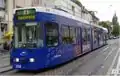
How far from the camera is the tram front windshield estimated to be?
576 inches

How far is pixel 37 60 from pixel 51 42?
1485mm

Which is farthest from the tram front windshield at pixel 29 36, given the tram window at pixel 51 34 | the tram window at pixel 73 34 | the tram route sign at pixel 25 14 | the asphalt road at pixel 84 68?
the tram window at pixel 73 34

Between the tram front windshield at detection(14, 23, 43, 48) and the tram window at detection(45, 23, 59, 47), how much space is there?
551 mm

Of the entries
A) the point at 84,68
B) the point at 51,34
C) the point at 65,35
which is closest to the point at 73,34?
the point at 65,35

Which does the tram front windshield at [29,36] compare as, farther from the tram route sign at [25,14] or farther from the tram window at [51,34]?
the tram window at [51,34]

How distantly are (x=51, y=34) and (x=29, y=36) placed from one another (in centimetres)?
135

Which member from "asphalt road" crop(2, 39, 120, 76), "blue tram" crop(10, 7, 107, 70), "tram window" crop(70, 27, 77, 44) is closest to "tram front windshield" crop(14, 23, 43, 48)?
"blue tram" crop(10, 7, 107, 70)

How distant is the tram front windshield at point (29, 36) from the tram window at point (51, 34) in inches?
21.7

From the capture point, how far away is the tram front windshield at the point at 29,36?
48.0 feet

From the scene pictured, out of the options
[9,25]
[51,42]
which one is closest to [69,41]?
[51,42]

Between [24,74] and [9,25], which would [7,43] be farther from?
[24,74]

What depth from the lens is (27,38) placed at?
1473 centimetres

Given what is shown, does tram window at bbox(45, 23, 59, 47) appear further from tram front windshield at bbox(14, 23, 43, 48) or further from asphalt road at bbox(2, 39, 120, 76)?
asphalt road at bbox(2, 39, 120, 76)

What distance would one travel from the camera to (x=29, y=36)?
579 inches
